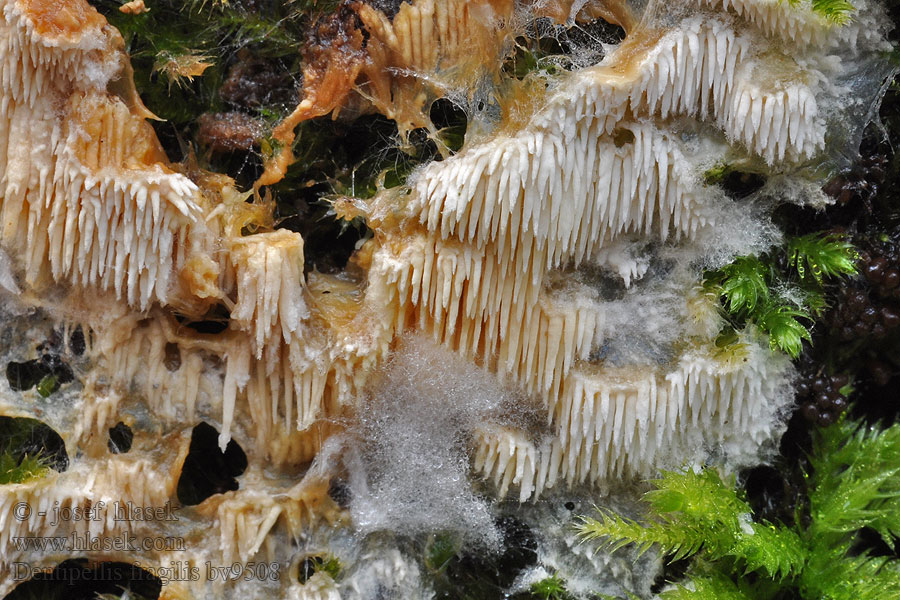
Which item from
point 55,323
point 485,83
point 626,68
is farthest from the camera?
point 55,323

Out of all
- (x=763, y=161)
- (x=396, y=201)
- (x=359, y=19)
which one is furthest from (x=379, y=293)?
(x=763, y=161)

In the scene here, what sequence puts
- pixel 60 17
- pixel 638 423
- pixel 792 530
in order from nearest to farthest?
1. pixel 60 17
2. pixel 638 423
3. pixel 792 530

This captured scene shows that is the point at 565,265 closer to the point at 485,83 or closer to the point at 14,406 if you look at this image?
the point at 485,83

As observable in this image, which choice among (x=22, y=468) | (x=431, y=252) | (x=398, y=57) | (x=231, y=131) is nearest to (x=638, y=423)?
(x=431, y=252)

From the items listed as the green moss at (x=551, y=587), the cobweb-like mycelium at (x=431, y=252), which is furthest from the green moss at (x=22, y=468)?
the green moss at (x=551, y=587)

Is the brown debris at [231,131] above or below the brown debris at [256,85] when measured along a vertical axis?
below

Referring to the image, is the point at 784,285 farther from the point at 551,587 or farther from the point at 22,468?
the point at 22,468

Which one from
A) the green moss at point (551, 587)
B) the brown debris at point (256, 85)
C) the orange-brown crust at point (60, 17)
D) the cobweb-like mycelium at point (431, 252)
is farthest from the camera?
the green moss at point (551, 587)

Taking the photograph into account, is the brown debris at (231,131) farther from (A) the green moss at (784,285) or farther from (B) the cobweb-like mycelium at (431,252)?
(A) the green moss at (784,285)
